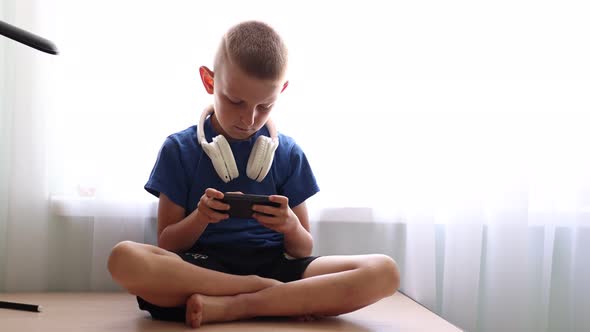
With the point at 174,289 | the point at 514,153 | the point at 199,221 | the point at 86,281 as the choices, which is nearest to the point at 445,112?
the point at 514,153

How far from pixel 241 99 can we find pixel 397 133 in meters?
0.49

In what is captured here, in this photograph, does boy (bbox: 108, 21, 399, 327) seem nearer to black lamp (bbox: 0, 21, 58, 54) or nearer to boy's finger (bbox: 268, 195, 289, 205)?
boy's finger (bbox: 268, 195, 289, 205)

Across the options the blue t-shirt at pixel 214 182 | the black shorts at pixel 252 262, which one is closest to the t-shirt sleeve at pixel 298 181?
the blue t-shirt at pixel 214 182

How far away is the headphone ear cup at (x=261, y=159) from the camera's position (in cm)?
147

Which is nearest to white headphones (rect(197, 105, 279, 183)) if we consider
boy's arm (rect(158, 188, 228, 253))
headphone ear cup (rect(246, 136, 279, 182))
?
headphone ear cup (rect(246, 136, 279, 182))

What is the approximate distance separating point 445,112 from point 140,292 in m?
0.83

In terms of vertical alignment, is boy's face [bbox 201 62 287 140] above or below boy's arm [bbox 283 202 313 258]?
above

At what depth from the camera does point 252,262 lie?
150 centimetres

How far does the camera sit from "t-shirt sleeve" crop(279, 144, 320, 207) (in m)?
1.56

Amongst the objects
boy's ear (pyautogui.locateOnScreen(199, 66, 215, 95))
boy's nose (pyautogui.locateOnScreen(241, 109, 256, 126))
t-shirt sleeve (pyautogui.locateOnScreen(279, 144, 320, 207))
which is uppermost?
boy's ear (pyautogui.locateOnScreen(199, 66, 215, 95))

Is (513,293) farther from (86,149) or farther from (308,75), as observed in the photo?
(86,149)

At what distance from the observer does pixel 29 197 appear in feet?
5.30

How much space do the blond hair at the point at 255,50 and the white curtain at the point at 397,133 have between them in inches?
9.3

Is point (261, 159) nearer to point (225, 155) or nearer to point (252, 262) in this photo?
point (225, 155)
